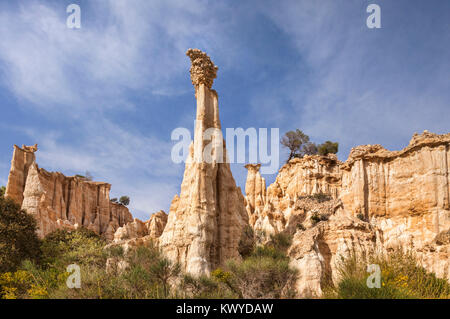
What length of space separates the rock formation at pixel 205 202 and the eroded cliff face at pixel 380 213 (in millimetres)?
3898

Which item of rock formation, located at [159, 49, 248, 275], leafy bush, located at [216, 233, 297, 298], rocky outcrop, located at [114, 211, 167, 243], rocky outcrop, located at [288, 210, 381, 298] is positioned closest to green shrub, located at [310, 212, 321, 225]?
rocky outcrop, located at [288, 210, 381, 298]

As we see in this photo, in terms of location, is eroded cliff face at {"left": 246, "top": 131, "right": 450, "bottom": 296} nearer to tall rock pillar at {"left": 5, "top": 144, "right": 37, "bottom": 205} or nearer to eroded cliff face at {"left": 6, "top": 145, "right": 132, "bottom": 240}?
eroded cliff face at {"left": 6, "top": 145, "right": 132, "bottom": 240}

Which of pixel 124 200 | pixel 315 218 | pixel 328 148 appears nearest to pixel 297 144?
pixel 328 148

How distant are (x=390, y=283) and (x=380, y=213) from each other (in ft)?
72.6

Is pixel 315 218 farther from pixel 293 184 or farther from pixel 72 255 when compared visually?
pixel 293 184

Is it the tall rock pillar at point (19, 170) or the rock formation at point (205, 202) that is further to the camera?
the tall rock pillar at point (19, 170)

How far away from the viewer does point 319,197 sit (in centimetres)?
3850

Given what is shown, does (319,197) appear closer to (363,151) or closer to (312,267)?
(363,151)

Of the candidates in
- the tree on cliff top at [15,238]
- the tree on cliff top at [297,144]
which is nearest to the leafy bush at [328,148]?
the tree on cliff top at [297,144]

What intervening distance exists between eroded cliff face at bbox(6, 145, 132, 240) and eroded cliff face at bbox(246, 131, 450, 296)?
21.3m

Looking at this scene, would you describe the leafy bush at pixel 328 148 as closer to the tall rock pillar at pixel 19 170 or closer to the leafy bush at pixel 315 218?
the leafy bush at pixel 315 218

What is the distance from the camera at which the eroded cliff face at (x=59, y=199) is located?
4371cm

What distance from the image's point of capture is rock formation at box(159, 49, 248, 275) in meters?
27.7
